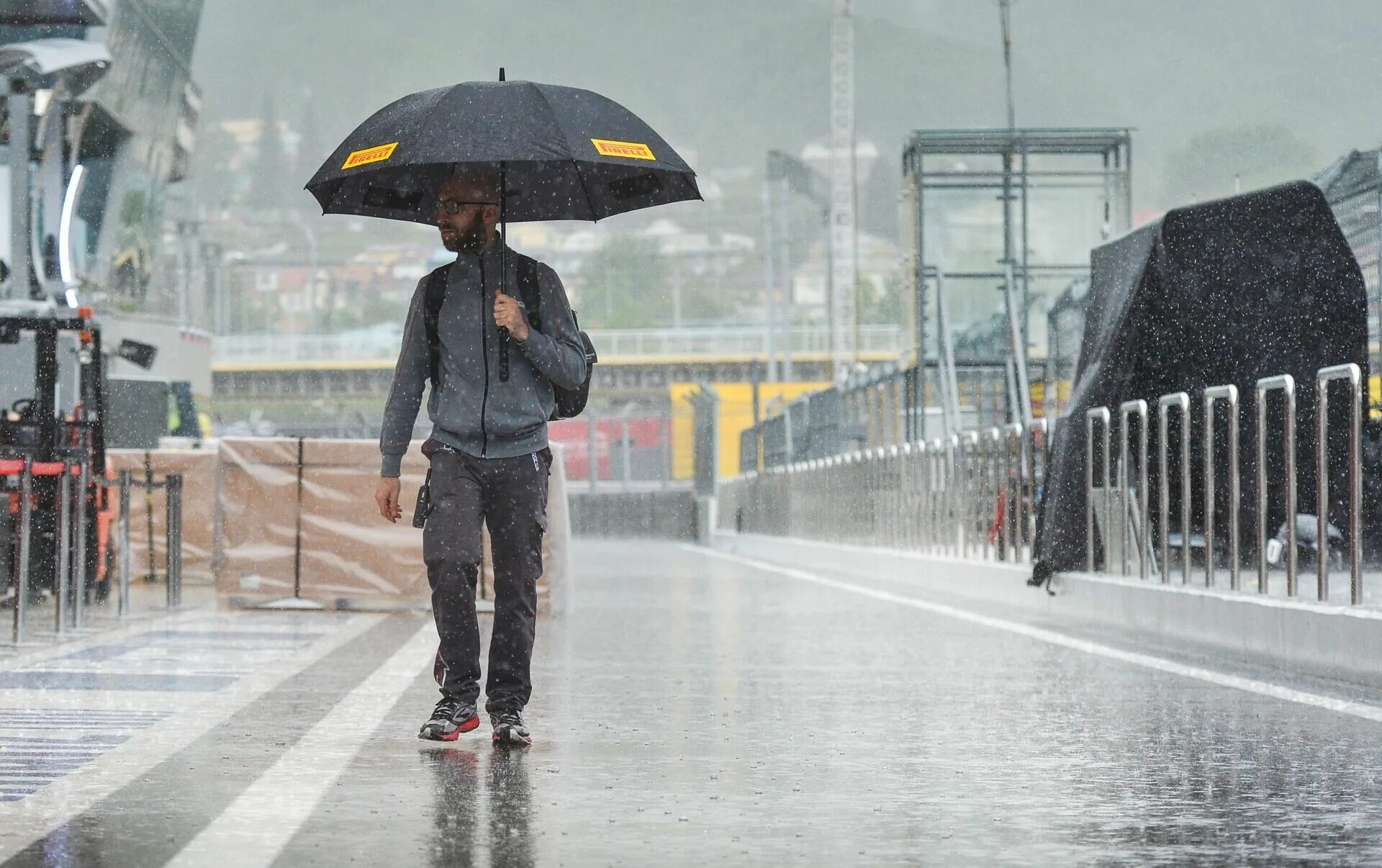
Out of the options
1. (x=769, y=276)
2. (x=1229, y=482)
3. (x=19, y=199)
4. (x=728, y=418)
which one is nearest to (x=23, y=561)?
(x=1229, y=482)

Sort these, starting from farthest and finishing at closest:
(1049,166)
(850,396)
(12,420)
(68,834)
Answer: (850,396) → (1049,166) → (12,420) → (68,834)

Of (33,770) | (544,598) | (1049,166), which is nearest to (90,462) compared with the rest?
(544,598)

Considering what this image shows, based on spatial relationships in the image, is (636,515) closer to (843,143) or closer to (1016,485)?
(1016,485)

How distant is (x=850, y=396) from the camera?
126ft

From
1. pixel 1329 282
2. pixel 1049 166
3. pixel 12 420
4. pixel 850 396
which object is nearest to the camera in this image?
pixel 1329 282

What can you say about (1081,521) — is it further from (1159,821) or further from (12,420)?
(1159,821)

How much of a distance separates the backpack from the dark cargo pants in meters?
0.20

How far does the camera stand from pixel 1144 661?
11.8 metres

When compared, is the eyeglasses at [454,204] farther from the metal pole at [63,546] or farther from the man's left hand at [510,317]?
the metal pole at [63,546]

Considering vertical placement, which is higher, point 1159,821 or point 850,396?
point 850,396

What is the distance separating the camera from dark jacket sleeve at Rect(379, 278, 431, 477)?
7.91 m

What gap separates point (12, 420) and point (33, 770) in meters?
9.62

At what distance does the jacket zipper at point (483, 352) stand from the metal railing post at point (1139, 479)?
289 inches

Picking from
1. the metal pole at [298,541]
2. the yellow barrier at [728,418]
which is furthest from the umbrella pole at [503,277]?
the yellow barrier at [728,418]
